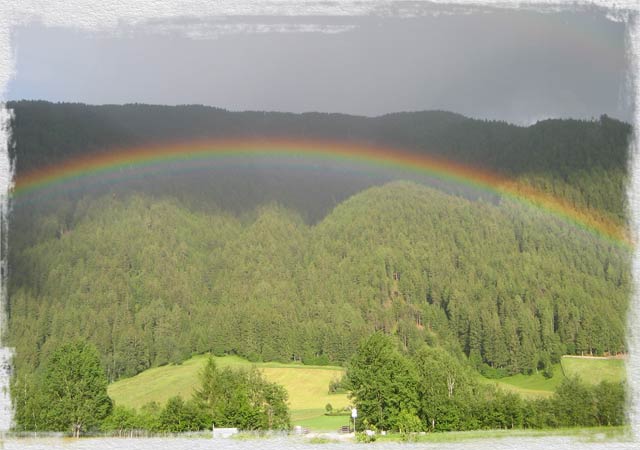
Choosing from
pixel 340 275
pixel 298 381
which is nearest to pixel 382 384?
pixel 298 381

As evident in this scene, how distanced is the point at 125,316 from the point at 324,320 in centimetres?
5278

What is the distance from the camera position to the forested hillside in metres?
123

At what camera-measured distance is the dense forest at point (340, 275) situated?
123m

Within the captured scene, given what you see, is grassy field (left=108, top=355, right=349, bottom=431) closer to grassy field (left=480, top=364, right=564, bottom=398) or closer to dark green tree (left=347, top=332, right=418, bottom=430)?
dark green tree (left=347, top=332, right=418, bottom=430)

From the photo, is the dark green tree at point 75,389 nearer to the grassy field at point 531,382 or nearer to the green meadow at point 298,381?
the green meadow at point 298,381

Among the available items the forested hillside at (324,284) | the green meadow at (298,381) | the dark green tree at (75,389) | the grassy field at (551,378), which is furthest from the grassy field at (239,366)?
the grassy field at (551,378)

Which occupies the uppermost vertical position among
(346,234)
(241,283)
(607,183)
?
(607,183)

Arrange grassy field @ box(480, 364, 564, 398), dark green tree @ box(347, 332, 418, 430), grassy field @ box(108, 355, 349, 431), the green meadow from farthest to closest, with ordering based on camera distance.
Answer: grassy field @ box(480, 364, 564, 398), the green meadow, grassy field @ box(108, 355, 349, 431), dark green tree @ box(347, 332, 418, 430)

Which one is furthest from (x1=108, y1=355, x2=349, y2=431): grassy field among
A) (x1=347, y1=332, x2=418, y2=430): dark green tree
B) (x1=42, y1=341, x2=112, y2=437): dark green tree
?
(x1=42, y1=341, x2=112, y2=437): dark green tree

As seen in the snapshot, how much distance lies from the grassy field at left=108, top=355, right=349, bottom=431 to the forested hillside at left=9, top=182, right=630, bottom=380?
8.17 m

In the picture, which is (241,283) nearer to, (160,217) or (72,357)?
(160,217)

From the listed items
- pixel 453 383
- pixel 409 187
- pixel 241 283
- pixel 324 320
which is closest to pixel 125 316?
pixel 241 283

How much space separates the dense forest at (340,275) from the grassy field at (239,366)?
8.17 metres

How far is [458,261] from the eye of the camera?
162375mm
